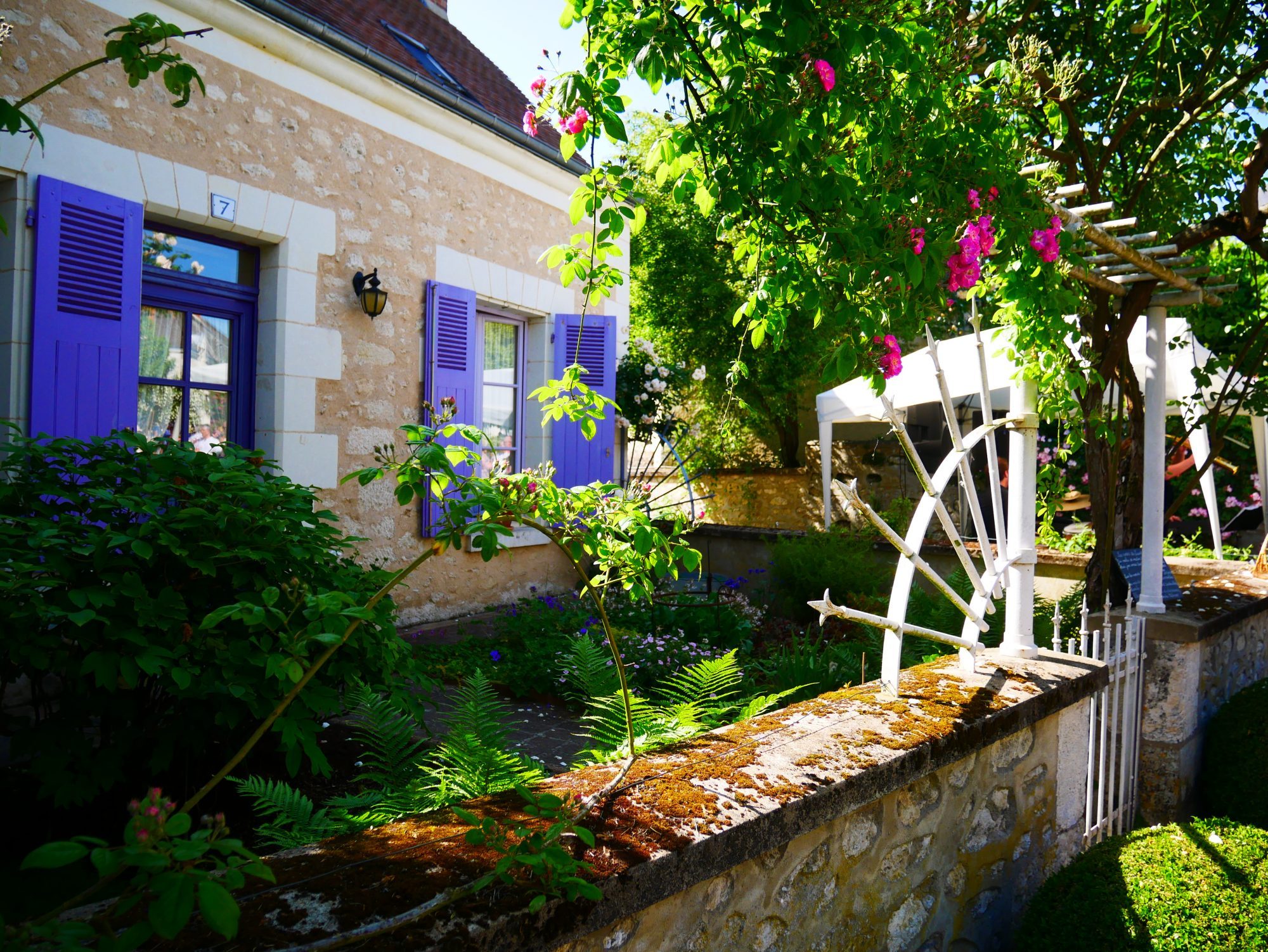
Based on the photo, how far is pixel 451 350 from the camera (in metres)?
6.09

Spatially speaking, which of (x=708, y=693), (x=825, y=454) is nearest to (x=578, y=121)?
(x=708, y=693)

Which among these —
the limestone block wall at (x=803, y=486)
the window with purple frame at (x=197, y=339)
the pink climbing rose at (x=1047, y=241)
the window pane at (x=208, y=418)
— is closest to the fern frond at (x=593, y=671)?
the pink climbing rose at (x=1047, y=241)

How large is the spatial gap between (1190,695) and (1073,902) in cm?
192

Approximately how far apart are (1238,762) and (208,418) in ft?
17.7

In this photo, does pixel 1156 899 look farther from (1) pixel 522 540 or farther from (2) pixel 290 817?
(1) pixel 522 540

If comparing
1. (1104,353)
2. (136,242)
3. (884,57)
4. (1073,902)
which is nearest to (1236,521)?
(1104,353)

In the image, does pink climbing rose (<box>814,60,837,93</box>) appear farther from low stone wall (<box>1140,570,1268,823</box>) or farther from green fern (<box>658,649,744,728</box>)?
low stone wall (<box>1140,570,1268,823</box>)

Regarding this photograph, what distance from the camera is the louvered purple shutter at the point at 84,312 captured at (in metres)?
3.96

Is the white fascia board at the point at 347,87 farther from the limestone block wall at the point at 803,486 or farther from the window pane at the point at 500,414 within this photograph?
the limestone block wall at the point at 803,486

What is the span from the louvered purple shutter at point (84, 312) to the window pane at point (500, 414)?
2.73 metres

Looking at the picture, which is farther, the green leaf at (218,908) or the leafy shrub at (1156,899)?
the leafy shrub at (1156,899)

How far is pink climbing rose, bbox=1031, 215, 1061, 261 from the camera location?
101 inches

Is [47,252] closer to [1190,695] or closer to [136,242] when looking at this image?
[136,242]

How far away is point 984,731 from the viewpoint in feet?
7.04
